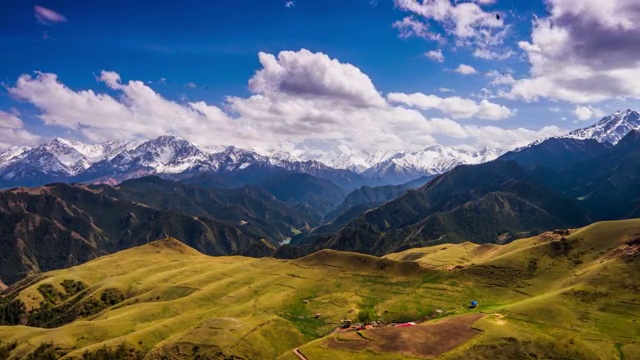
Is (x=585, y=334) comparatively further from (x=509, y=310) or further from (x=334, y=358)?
(x=334, y=358)

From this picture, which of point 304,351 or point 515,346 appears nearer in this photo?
point 515,346

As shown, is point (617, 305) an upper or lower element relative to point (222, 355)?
upper

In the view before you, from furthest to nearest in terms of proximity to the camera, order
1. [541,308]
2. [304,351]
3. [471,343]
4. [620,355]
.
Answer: [541,308], [304,351], [471,343], [620,355]

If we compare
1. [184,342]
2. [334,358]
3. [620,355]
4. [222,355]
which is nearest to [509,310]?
[620,355]

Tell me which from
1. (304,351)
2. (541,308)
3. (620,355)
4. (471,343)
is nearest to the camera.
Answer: (620,355)

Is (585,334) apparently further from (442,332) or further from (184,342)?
(184,342)

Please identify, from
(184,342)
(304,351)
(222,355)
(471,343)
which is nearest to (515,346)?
(471,343)
